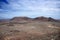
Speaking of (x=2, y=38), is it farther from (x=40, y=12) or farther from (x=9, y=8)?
(x=40, y=12)

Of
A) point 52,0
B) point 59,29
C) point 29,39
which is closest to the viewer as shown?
point 29,39

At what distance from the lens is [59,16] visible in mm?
5730

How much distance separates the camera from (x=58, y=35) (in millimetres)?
4848

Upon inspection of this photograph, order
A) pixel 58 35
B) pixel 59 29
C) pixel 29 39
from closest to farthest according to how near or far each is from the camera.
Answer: pixel 29 39, pixel 58 35, pixel 59 29

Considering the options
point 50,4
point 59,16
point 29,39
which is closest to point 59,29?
point 59,16

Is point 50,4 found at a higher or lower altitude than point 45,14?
higher

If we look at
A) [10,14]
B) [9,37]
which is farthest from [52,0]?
[9,37]

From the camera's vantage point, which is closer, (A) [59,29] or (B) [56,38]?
(B) [56,38]

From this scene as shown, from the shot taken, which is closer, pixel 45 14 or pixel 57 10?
pixel 57 10

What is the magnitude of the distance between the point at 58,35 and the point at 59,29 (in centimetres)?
73

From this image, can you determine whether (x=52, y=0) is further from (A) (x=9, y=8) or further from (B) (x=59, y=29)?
(A) (x=9, y=8)

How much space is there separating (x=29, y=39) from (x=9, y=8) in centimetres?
245

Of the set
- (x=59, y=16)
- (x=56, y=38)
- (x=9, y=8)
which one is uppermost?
(x=9, y=8)

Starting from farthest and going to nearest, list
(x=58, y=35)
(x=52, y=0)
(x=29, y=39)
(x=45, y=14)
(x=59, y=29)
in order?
(x=45, y=14), (x=52, y=0), (x=59, y=29), (x=58, y=35), (x=29, y=39)
